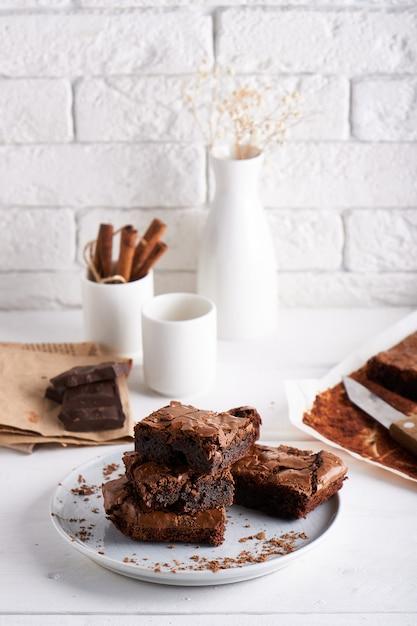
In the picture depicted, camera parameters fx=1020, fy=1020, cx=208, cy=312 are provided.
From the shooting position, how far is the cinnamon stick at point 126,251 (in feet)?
4.76

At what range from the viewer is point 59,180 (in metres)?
1.58

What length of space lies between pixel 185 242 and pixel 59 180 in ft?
0.72

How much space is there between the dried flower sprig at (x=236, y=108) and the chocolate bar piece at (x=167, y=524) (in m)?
0.63

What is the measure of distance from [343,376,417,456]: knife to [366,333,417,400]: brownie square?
0.04 m

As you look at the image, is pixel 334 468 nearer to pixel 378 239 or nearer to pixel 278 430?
pixel 278 430

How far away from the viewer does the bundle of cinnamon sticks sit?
4.81 ft

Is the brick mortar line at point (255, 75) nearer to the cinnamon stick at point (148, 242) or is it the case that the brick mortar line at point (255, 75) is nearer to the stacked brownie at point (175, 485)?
the cinnamon stick at point (148, 242)

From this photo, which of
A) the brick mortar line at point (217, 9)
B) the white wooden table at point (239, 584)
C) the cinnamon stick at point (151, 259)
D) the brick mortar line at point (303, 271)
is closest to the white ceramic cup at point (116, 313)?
the cinnamon stick at point (151, 259)

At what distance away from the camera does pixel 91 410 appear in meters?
1.28

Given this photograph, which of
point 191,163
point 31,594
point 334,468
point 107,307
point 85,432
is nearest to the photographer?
point 31,594

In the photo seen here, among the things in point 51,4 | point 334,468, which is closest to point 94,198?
point 51,4

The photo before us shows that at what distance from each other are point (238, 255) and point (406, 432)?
411 millimetres

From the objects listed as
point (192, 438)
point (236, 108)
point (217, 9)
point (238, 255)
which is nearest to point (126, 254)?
point (238, 255)

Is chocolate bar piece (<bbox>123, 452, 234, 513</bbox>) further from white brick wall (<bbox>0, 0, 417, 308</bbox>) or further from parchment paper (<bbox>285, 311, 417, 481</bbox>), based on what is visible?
white brick wall (<bbox>0, 0, 417, 308</bbox>)
